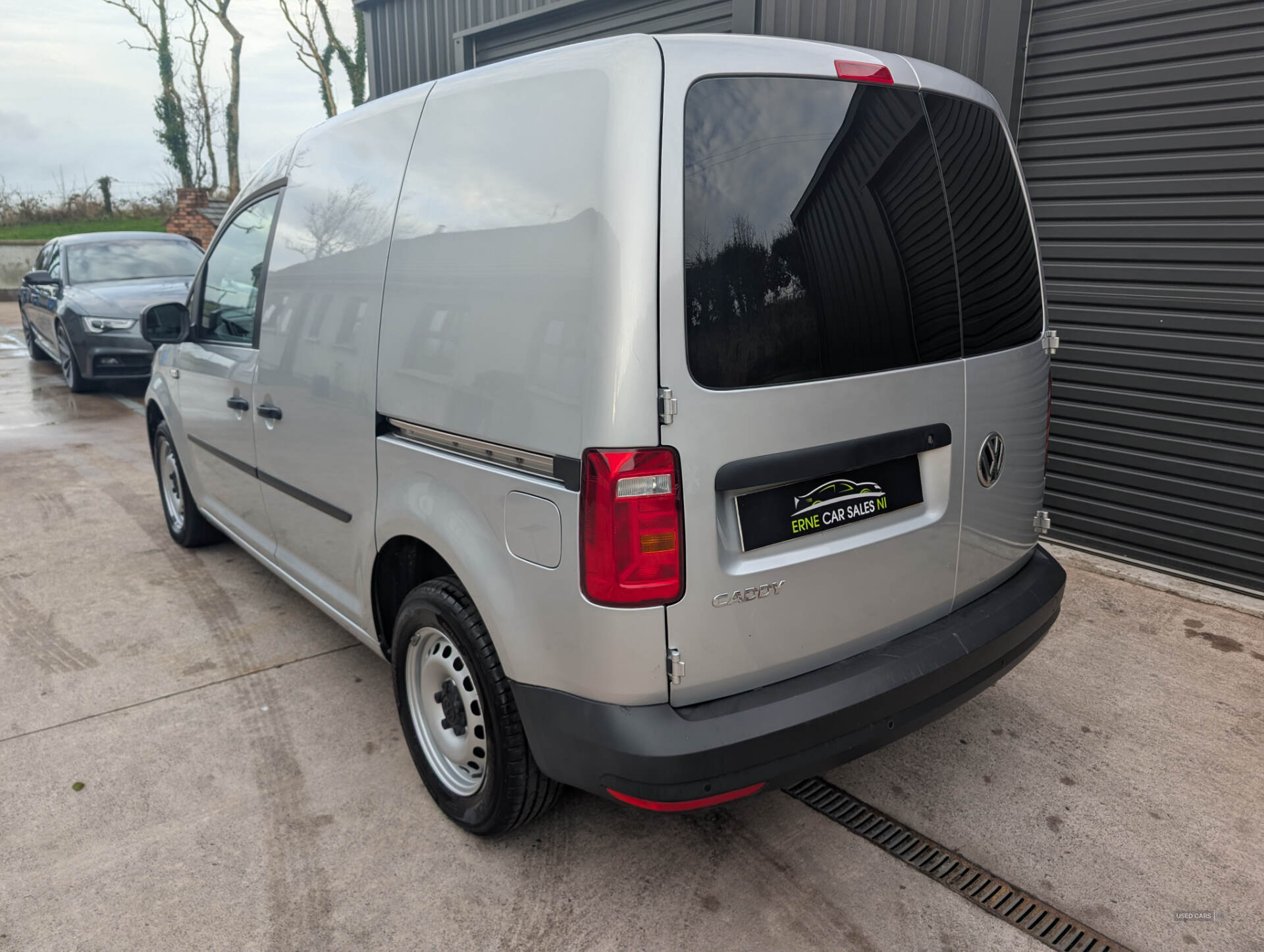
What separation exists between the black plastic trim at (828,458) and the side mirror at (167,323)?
321 cm

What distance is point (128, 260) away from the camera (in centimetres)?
1020

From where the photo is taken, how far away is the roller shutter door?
20.6ft

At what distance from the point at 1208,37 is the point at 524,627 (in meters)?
4.06

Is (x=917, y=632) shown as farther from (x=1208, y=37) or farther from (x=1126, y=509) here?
(x=1208, y=37)

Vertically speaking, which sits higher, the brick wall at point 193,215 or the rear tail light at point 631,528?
the brick wall at point 193,215

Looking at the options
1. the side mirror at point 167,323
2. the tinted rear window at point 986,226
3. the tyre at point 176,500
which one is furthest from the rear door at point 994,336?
the tyre at point 176,500

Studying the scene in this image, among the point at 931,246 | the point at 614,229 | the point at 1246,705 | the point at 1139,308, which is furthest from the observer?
the point at 1139,308

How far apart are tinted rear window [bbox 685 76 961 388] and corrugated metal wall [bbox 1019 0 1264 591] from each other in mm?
2559

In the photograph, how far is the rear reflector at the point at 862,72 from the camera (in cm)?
216

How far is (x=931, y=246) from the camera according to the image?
90.7 inches

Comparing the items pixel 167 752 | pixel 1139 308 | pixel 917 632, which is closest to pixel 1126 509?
pixel 1139 308

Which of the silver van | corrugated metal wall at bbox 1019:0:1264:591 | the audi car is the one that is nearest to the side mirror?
the silver van

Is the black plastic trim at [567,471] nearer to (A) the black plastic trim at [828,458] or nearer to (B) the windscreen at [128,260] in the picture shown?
(A) the black plastic trim at [828,458]

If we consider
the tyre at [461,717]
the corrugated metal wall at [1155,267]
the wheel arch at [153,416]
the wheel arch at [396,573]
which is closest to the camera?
the tyre at [461,717]
